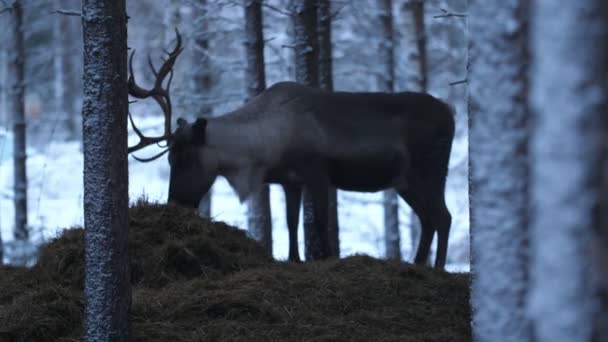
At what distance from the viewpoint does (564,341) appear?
1.70 m

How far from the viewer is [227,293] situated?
482cm

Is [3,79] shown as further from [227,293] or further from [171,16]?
[227,293]

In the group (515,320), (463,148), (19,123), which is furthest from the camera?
(463,148)

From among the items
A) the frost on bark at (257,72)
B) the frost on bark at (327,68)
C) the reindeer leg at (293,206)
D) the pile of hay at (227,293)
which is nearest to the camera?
the pile of hay at (227,293)

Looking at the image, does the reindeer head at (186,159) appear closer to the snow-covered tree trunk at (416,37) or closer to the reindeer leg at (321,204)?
the reindeer leg at (321,204)

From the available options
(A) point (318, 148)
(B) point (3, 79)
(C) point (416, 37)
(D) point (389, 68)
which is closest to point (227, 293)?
(A) point (318, 148)

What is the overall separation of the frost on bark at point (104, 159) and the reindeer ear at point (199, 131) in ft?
11.3

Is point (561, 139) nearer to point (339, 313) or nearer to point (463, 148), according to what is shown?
point (339, 313)

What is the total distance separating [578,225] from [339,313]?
3.25 metres

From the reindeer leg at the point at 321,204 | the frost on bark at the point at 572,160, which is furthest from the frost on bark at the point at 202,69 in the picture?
the frost on bark at the point at 572,160

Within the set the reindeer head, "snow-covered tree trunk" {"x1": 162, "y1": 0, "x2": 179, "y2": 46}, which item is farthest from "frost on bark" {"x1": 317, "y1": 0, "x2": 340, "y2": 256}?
"snow-covered tree trunk" {"x1": 162, "y1": 0, "x2": 179, "y2": 46}

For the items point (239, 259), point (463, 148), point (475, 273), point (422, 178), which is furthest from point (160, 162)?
point (475, 273)

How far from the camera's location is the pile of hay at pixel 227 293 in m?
4.37

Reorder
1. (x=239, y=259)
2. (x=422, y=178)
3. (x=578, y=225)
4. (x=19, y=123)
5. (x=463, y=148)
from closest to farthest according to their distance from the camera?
(x=578, y=225) → (x=239, y=259) → (x=422, y=178) → (x=19, y=123) → (x=463, y=148)
